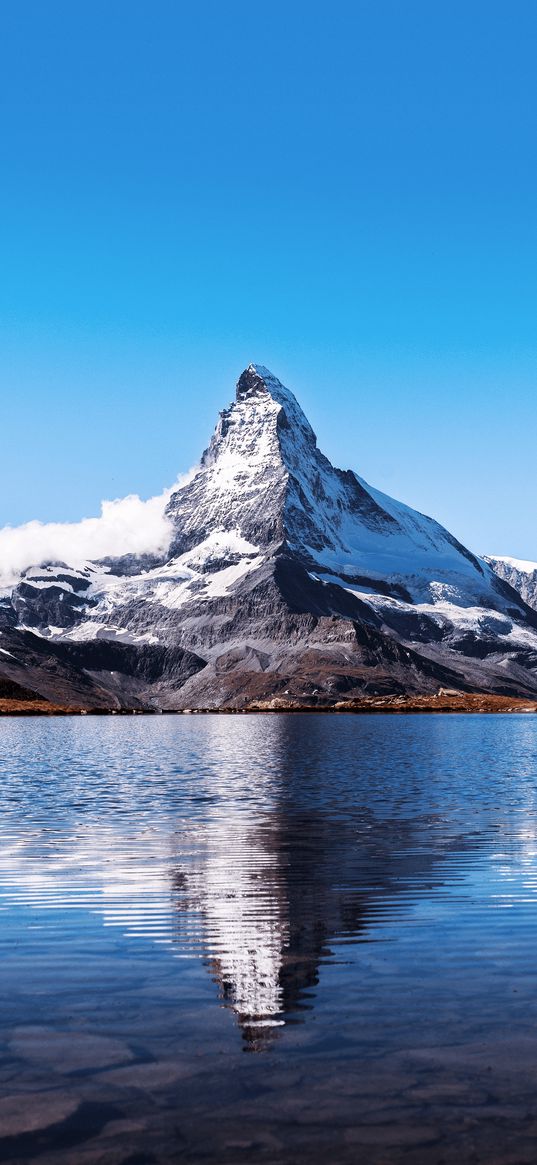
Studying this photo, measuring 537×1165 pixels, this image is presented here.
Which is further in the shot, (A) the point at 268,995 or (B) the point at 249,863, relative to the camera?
(B) the point at 249,863

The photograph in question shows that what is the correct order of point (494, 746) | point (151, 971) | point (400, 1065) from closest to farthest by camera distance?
point (400, 1065)
point (151, 971)
point (494, 746)

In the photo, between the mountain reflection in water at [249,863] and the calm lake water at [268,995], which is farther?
the mountain reflection in water at [249,863]

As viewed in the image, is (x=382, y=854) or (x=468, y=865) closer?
(x=468, y=865)

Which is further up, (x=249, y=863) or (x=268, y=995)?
(x=249, y=863)

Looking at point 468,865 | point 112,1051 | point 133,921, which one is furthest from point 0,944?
point 468,865

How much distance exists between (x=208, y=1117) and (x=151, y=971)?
7889 mm

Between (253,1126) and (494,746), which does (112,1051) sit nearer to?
(253,1126)

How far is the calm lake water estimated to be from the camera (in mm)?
14555

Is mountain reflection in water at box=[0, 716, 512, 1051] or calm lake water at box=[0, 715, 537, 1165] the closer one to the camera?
calm lake water at box=[0, 715, 537, 1165]

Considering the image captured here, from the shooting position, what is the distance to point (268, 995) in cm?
2081

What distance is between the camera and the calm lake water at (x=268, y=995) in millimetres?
14555

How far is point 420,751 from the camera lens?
141125 mm

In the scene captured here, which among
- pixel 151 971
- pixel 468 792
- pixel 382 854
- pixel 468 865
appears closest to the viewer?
pixel 151 971

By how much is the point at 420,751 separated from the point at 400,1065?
126 metres
